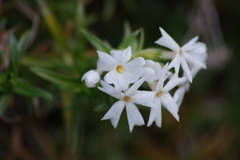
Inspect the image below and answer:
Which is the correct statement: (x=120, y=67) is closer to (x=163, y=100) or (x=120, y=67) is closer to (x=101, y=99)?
(x=163, y=100)

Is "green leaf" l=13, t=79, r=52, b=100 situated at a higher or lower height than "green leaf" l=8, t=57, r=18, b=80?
lower

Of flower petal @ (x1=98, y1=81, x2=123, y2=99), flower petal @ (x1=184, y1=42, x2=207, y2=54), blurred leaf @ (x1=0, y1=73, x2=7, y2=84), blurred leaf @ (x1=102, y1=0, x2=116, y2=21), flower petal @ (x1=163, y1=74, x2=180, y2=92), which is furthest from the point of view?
blurred leaf @ (x1=102, y1=0, x2=116, y2=21)

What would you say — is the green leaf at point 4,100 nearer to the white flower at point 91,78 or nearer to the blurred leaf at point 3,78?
the blurred leaf at point 3,78

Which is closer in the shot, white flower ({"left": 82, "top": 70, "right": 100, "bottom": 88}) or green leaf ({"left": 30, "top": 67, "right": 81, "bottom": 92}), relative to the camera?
white flower ({"left": 82, "top": 70, "right": 100, "bottom": 88})

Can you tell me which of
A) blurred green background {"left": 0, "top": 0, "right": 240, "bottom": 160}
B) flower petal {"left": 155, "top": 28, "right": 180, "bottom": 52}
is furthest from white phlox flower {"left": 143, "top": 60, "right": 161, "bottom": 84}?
blurred green background {"left": 0, "top": 0, "right": 240, "bottom": 160}

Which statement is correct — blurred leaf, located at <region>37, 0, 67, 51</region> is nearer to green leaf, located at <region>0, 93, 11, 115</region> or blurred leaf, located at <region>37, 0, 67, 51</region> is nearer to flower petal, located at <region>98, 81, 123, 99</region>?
green leaf, located at <region>0, 93, 11, 115</region>
